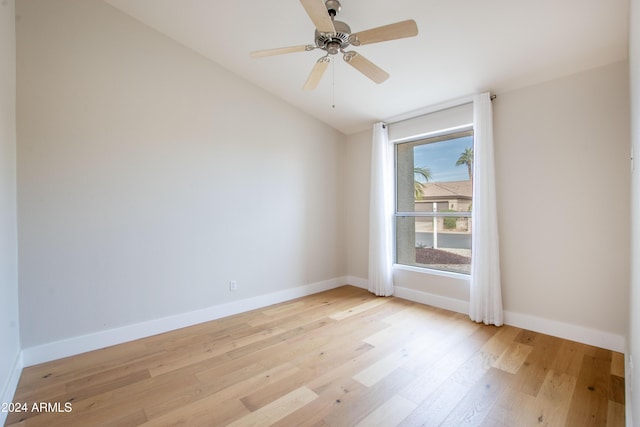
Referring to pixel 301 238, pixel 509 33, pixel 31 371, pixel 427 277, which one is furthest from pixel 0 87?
pixel 427 277

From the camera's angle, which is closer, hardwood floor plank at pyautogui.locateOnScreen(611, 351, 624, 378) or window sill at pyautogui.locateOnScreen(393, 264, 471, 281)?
hardwood floor plank at pyautogui.locateOnScreen(611, 351, 624, 378)

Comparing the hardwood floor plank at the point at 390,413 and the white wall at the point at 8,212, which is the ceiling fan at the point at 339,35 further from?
the hardwood floor plank at the point at 390,413

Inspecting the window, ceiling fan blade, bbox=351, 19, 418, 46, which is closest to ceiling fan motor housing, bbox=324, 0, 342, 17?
ceiling fan blade, bbox=351, 19, 418, 46

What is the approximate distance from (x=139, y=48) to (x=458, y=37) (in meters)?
3.08

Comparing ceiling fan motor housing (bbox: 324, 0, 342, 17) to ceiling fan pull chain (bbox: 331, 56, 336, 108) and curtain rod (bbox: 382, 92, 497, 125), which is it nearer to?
ceiling fan pull chain (bbox: 331, 56, 336, 108)

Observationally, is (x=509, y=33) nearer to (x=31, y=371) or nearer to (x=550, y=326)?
(x=550, y=326)

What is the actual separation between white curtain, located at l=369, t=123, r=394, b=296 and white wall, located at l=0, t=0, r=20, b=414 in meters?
3.72

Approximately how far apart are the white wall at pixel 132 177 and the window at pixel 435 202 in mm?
1777

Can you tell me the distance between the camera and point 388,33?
1.95 metres

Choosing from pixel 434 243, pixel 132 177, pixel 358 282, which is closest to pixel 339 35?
pixel 132 177

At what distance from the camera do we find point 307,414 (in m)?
1.75

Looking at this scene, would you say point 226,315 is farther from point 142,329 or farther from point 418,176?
point 418,176

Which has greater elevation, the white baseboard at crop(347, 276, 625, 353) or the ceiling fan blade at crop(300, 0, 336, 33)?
the ceiling fan blade at crop(300, 0, 336, 33)

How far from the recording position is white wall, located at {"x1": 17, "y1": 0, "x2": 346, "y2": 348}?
7.84ft
